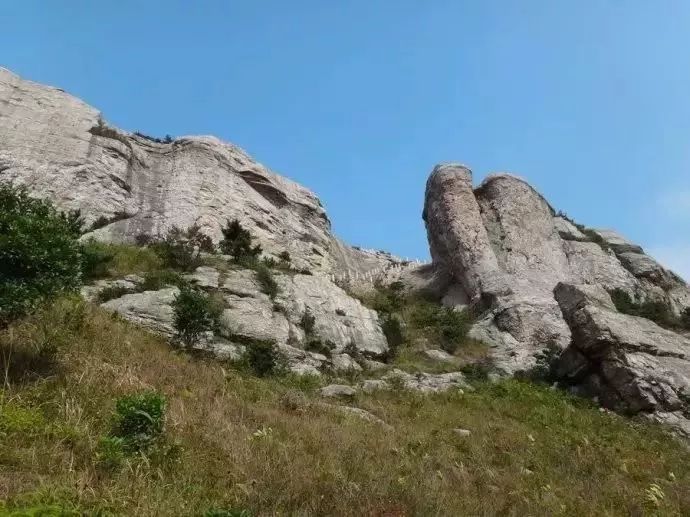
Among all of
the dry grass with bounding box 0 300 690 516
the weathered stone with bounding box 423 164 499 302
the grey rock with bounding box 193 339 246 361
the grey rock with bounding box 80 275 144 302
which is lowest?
the dry grass with bounding box 0 300 690 516

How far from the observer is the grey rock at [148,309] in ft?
43.9

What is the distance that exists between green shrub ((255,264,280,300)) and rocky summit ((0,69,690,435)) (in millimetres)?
237

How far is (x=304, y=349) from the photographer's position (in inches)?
631

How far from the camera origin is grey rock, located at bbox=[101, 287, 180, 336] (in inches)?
526

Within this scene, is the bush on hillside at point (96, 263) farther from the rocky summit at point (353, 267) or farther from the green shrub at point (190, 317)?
the green shrub at point (190, 317)

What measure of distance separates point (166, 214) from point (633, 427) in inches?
740

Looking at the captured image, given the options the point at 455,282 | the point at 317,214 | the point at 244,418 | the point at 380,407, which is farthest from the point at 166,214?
the point at 244,418

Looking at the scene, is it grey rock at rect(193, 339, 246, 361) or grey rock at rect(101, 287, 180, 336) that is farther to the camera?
grey rock at rect(101, 287, 180, 336)

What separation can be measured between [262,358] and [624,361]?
30.7 feet

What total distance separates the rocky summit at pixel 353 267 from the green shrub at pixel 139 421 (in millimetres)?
6964

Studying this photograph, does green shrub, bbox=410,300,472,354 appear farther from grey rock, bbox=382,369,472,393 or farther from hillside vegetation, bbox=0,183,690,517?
hillside vegetation, bbox=0,183,690,517

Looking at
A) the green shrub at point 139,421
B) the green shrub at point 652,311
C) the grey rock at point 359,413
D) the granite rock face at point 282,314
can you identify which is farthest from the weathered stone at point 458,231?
the green shrub at point 139,421

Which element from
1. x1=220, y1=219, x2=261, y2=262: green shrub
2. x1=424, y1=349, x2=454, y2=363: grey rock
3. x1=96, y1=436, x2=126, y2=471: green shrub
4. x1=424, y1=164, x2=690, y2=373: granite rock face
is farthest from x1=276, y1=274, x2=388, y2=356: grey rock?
x1=96, y1=436, x2=126, y2=471: green shrub

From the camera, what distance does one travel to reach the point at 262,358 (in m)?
13.0
